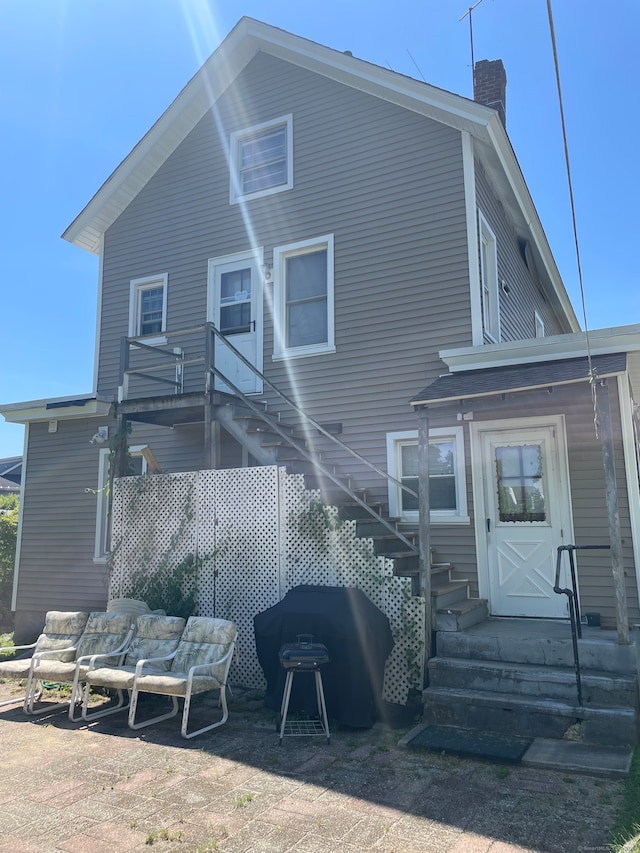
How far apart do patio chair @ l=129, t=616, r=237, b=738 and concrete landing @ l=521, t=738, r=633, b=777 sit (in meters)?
2.82

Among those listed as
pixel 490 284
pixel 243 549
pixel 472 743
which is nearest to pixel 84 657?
pixel 243 549

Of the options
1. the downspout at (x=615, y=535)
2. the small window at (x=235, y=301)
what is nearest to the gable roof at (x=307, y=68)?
the small window at (x=235, y=301)

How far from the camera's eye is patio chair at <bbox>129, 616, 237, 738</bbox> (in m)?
5.80

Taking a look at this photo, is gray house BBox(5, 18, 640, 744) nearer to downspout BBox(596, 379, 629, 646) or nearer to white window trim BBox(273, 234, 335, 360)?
white window trim BBox(273, 234, 335, 360)

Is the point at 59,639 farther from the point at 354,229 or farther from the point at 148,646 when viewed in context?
the point at 354,229

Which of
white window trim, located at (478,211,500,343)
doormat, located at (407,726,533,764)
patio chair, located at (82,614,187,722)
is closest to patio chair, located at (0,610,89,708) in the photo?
patio chair, located at (82,614,187,722)

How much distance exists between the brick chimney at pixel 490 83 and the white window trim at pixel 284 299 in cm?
406

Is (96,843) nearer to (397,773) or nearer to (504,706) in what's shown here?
(397,773)

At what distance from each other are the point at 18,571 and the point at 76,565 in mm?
1434

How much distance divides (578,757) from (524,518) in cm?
314

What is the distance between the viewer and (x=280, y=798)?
14.4 ft

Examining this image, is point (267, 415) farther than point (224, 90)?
No

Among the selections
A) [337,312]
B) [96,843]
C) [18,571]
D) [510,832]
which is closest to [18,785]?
[96,843]

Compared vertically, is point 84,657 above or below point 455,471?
below
